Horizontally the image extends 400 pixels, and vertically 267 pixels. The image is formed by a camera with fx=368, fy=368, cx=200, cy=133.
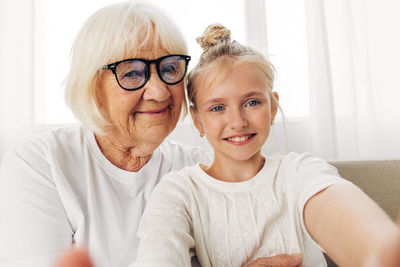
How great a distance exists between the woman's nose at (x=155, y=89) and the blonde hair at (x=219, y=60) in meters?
0.10

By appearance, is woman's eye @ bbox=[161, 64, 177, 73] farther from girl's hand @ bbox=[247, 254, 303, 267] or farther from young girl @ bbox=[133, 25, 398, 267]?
girl's hand @ bbox=[247, 254, 303, 267]

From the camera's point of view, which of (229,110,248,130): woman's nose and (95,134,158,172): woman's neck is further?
(95,134,158,172): woman's neck

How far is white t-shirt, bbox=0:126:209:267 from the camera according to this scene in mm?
1089

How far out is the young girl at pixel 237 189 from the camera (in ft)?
3.03

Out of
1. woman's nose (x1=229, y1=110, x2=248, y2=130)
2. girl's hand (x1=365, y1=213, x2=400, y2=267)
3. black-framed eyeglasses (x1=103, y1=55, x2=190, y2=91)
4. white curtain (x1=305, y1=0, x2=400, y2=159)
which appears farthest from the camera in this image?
white curtain (x1=305, y1=0, x2=400, y2=159)

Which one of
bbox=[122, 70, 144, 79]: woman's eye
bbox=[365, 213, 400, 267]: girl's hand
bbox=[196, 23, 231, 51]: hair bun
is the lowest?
bbox=[365, 213, 400, 267]: girl's hand

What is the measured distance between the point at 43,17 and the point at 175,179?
179cm

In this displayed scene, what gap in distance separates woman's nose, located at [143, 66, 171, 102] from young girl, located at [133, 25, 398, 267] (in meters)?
0.10

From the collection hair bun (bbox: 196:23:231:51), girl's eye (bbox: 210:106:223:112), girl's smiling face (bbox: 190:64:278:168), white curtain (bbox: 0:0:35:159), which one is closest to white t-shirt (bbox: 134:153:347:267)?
girl's smiling face (bbox: 190:64:278:168)

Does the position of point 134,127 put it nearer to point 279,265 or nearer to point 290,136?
point 279,265

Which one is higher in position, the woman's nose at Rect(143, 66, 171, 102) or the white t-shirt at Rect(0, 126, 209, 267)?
the woman's nose at Rect(143, 66, 171, 102)

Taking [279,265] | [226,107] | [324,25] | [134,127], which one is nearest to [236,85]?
[226,107]

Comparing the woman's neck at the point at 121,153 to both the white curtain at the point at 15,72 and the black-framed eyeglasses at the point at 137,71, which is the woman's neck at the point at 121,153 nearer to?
the black-framed eyeglasses at the point at 137,71

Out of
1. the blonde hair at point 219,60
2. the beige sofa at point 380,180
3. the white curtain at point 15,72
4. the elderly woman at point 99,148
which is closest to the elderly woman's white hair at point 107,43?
the elderly woman at point 99,148
